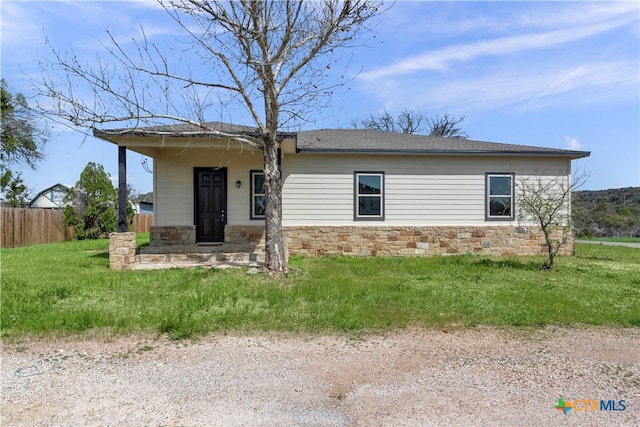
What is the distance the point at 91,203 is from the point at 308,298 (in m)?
14.5

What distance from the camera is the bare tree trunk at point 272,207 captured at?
8.22 m

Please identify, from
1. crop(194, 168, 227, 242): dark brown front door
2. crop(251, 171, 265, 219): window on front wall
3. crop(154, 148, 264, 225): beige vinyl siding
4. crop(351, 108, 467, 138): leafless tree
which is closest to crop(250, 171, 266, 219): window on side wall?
crop(251, 171, 265, 219): window on front wall

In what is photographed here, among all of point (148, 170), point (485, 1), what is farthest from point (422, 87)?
point (148, 170)

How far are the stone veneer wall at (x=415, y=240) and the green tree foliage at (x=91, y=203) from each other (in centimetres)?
990

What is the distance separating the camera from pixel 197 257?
997 cm

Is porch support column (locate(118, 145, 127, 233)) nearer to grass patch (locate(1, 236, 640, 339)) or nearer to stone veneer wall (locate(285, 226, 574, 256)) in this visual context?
grass patch (locate(1, 236, 640, 339))

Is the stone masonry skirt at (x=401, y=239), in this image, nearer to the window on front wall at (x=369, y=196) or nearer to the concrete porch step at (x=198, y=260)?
the window on front wall at (x=369, y=196)

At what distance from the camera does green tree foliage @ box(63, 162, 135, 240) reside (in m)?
16.8

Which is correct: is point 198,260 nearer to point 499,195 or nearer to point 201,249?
point 201,249

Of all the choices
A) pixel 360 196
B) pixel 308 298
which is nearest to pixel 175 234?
pixel 360 196

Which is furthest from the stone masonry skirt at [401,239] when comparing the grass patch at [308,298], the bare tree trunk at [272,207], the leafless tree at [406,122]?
the leafless tree at [406,122]

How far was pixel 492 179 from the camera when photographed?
40.1 ft

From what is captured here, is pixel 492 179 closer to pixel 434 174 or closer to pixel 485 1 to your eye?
pixel 434 174

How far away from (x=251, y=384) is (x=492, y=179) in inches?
431
